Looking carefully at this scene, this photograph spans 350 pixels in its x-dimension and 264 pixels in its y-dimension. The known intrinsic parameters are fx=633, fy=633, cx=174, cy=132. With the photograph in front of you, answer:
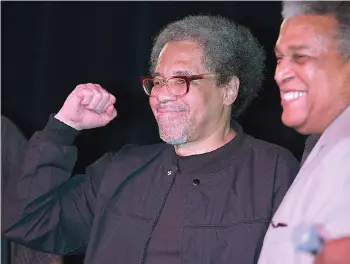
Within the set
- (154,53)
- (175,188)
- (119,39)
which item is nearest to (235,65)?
(154,53)

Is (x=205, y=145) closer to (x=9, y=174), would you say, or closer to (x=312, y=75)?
(x=312, y=75)

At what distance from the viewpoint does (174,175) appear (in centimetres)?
177

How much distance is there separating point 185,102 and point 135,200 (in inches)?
12.2

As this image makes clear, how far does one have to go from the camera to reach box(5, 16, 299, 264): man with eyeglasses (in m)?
1.64

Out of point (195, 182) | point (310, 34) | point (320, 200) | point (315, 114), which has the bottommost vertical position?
point (195, 182)

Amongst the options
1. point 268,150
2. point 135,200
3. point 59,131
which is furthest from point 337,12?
point 59,131

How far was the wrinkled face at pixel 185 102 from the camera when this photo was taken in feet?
5.86

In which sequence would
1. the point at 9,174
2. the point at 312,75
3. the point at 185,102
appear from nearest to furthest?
the point at 312,75 → the point at 185,102 → the point at 9,174

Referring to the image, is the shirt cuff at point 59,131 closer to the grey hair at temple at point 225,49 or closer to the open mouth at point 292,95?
the grey hair at temple at point 225,49

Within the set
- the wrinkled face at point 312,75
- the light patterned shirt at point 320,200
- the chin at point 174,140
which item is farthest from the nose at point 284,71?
the chin at point 174,140

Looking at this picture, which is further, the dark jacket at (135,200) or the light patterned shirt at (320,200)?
the dark jacket at (135,200)

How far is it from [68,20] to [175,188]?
52.8 inches

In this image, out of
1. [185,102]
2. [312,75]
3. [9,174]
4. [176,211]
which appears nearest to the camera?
[312,75]

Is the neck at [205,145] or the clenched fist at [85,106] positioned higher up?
the clenched fist at [85,106]
